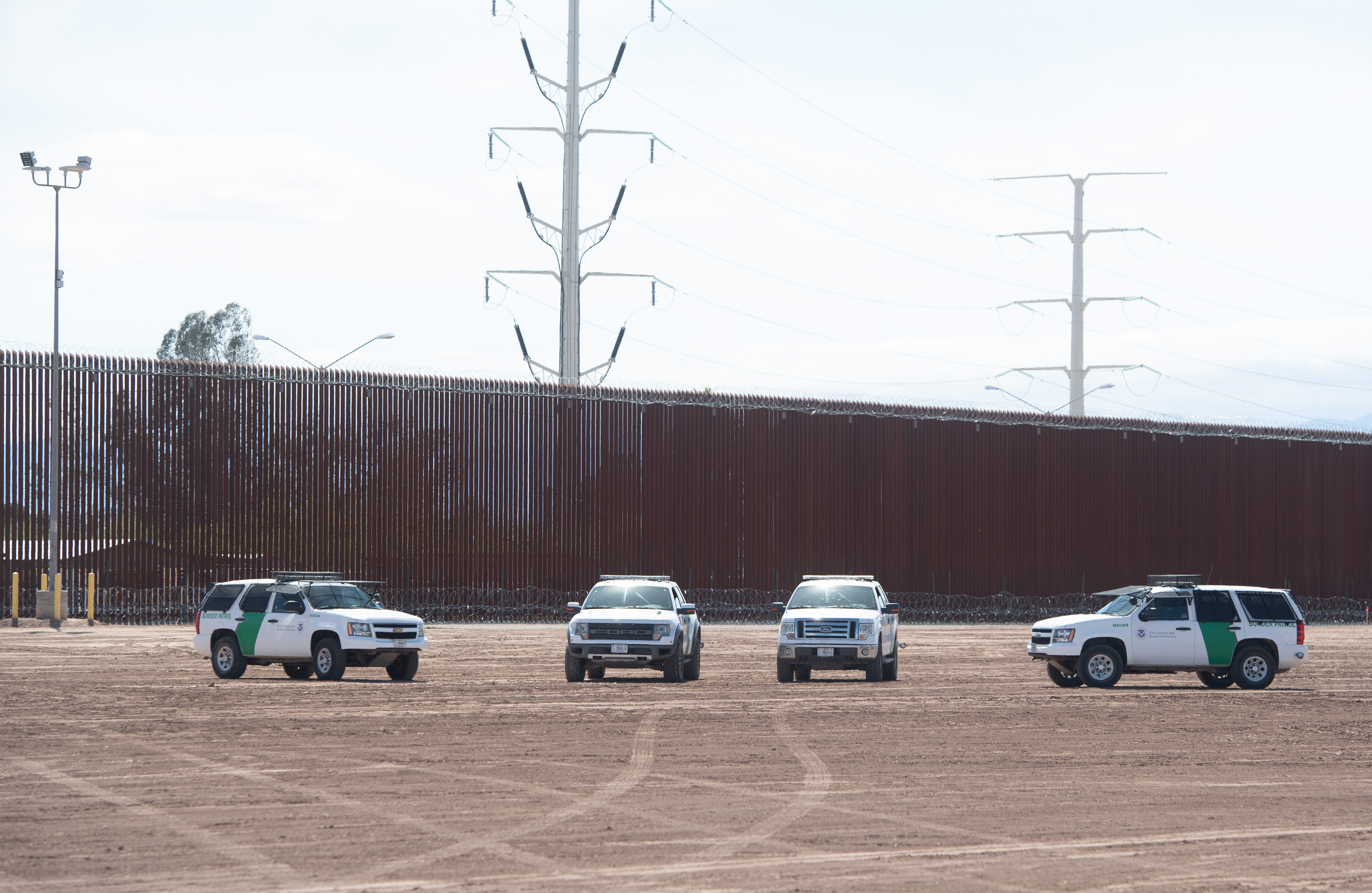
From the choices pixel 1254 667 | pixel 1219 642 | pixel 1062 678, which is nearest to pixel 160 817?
pixel 1062 678

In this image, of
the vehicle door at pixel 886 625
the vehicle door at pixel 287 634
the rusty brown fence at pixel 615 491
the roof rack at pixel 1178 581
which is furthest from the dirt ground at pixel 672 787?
the rusty brown fence at pixel 615 491

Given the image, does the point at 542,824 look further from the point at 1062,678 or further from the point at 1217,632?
the point at 1217,632

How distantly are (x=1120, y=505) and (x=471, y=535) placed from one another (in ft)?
79.0

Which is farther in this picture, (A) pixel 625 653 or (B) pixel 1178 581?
(B) pixel 1178 581

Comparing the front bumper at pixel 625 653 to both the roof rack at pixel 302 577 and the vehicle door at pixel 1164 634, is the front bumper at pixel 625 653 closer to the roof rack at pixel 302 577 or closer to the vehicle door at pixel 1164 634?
the roof rack at pixel 302 577

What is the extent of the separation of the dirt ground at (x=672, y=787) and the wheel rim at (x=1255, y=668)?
3.10ft

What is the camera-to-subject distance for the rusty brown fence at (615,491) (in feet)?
136

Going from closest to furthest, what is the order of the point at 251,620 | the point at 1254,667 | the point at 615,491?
1. the point at 1254,667
2. the point at 251,620
3. the point at 615,491

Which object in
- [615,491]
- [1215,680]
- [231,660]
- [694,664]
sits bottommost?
[1215,680]

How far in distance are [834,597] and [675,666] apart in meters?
3.12

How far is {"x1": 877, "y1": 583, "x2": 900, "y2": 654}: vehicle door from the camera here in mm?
26344

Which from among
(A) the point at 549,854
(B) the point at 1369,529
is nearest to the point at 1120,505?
(B) the point at 1369,529

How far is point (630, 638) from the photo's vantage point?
2536 centimetres

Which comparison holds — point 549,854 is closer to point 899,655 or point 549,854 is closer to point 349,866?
point 349,866
